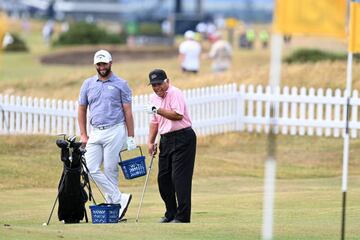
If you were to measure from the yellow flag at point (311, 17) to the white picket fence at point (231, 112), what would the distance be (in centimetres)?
1228

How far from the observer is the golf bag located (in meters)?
13.4

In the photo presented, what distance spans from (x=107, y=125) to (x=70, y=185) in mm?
990

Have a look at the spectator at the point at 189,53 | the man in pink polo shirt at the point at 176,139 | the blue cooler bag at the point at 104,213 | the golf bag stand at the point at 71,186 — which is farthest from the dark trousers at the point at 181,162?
the spectator at the point at 189,53

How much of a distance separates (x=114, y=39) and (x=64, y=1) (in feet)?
186

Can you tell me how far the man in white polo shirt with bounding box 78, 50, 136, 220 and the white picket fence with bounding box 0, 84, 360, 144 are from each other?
26.2 feet

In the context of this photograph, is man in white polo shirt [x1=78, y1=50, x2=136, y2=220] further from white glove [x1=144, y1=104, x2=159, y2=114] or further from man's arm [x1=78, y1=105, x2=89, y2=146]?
white glove [x1=144, y1=104, x2=159, y2=114]

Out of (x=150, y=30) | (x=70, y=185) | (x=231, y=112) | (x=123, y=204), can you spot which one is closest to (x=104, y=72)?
(x=70, y=185)

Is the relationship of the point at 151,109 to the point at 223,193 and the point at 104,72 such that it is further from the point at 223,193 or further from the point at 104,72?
the point at 223,193

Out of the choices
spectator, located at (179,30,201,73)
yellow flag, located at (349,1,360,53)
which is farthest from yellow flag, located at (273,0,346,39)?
spectator, located at (179,30,201,73)

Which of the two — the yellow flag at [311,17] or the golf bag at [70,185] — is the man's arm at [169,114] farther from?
the yellow flag at [311,17]

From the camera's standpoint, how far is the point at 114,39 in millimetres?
63781

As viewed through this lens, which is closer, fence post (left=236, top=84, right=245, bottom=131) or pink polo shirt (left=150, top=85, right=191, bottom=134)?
pink polo shirt (left=150, top=85, right=191, bottom=134)

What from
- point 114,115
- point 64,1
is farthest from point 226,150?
point 64,1

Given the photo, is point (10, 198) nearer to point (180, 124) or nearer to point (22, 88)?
point (180, 124)
